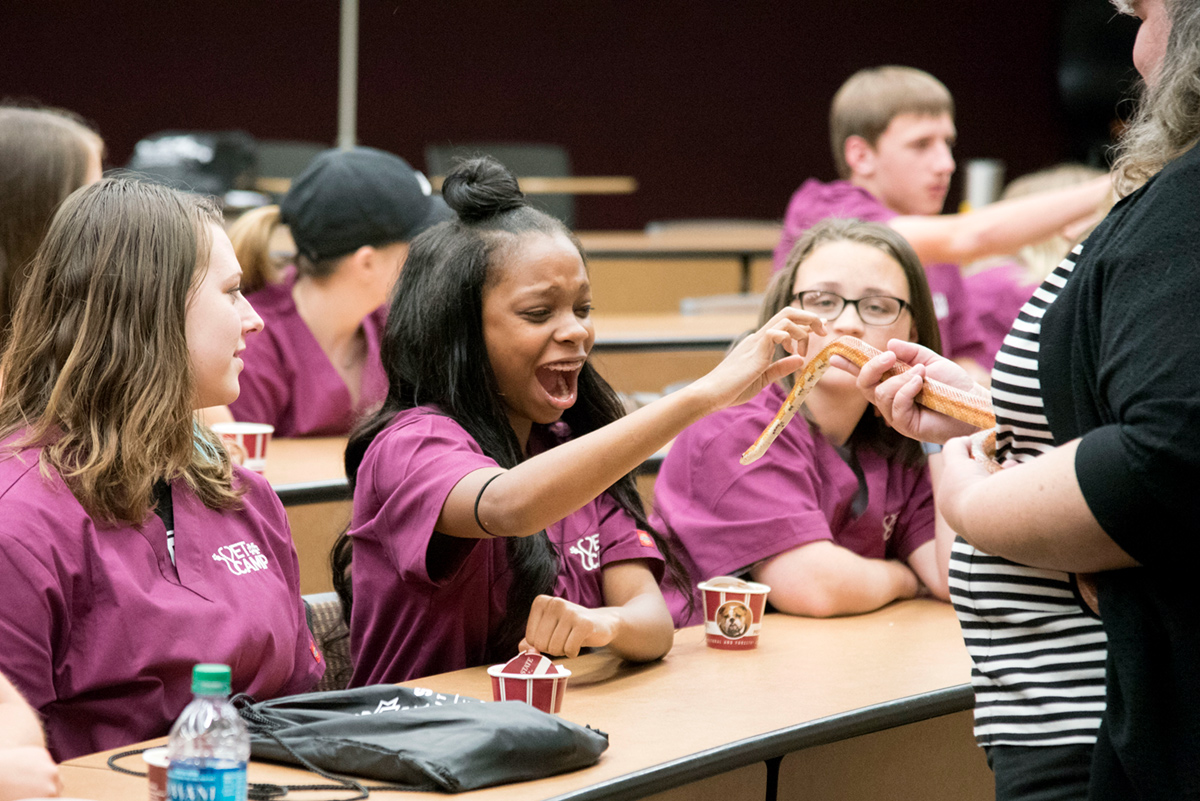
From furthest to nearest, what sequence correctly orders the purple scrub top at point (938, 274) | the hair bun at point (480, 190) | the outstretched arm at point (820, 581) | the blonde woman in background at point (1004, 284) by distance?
the blonde woman in background at point (1004, 284) → the purple scrub top at point (938, 274) → the outstretched arm at point (820, 581) → the hair bun at point (480, 190)

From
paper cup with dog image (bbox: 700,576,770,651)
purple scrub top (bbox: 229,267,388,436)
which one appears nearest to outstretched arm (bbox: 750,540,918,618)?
paper cup with dog image (bbox: 700,576,770,651)

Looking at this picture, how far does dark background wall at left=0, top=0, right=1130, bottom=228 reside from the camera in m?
8.07

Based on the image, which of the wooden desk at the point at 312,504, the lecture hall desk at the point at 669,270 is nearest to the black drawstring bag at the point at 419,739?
the wooden desk at the point at 312,504

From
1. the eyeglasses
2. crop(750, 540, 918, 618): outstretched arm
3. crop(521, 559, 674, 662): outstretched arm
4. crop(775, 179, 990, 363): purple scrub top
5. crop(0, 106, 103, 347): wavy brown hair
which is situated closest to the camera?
crop(521, 559, 674, 662): outstretched arm

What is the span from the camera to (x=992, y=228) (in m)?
3.61

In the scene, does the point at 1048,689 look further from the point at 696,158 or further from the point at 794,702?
the point at 696,158

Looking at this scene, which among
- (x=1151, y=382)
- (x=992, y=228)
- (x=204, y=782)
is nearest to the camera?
(x=1151, y=382)

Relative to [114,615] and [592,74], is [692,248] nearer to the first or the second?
[592,74]

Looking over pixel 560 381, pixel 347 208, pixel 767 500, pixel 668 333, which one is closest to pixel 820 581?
pixel 767 500

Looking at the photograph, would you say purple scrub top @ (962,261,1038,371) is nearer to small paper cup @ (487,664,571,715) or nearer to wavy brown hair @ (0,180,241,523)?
small paper cup @ (487,664,571,715)

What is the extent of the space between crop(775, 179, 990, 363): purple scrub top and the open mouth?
2.08 metres

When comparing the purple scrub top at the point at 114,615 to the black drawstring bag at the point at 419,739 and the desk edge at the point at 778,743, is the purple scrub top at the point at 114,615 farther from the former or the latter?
the desk edge at the point at 778,743

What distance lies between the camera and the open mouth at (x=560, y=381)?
2.05 meters

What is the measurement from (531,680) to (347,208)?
2.29 m
